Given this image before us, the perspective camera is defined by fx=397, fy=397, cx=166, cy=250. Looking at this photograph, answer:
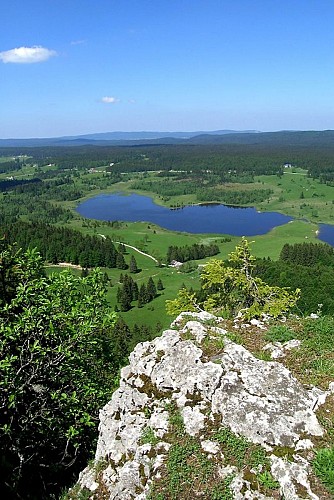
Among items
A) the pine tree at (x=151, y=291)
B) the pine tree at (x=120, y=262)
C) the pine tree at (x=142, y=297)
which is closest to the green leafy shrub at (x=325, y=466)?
the pine tree at (x=142, y=297)

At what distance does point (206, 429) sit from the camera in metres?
9.80

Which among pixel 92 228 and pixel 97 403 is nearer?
pixel 97 403

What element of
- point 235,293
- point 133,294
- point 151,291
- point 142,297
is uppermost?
point 235,293

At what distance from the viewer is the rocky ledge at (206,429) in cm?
863

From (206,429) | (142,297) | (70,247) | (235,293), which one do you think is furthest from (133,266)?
(206,429)

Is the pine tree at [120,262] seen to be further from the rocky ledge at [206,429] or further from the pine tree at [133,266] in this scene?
the rocky ledge at [206,429]

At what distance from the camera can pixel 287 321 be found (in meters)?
14.8

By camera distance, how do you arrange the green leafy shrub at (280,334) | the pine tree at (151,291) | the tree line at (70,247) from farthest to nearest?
1. the tree line at (70,247)
2. the pine tree at (151,291)
3. the green leafy shrub at (280,334)

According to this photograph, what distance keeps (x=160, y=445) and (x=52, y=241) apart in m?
134

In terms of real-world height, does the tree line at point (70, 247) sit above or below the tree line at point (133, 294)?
above

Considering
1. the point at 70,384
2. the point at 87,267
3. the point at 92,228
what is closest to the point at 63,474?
the point at 70,384

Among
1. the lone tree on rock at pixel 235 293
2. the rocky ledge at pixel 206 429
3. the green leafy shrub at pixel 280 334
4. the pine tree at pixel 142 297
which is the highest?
the green leafy shrub at pixel 280 334

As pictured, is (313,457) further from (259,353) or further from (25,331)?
(25,331)

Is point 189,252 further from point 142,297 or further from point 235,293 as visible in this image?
point 235,293
